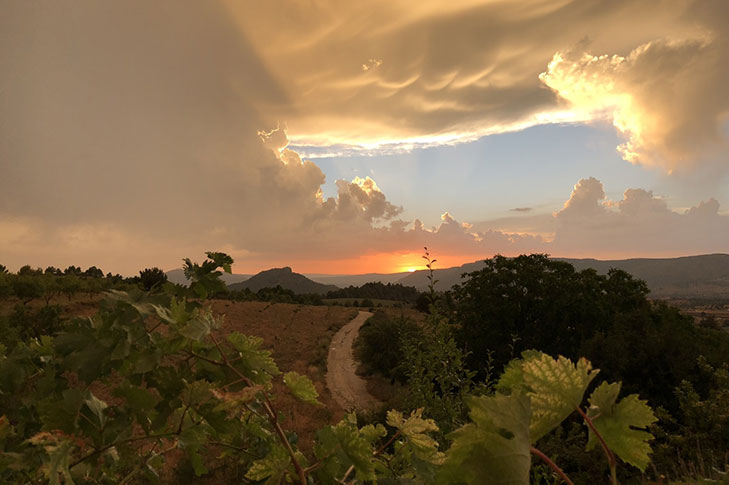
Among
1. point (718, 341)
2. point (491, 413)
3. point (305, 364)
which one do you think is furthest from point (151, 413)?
point (305, 364)

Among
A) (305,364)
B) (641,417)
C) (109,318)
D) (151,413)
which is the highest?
(109,318)

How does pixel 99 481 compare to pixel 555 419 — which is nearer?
pixel 555 419

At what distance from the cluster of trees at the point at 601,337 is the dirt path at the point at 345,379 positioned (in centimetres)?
432

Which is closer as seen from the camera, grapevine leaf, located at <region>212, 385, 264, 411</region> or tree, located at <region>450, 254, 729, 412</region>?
grapevine leaf, located at <region>212, 385, 264, 411</region>

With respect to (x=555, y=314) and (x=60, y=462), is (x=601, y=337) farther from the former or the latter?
(x=60, y=462)

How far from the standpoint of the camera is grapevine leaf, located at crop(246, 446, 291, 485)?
1.23 meters

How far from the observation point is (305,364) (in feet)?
90.3

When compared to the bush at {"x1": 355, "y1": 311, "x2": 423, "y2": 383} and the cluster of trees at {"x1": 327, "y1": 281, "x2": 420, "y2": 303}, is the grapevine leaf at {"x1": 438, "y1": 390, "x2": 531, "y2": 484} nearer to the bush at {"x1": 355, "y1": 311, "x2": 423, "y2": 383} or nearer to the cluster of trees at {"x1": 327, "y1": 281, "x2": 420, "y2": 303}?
the bush at {"x1": 355, "y1": 311, "x2": 423, "y2": 383}

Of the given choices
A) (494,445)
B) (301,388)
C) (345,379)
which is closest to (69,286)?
(345,379)

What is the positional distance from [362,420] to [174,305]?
15572 mm

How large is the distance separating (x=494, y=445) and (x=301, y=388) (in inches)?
41.1

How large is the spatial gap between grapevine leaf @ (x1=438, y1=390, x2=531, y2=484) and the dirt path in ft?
45.8

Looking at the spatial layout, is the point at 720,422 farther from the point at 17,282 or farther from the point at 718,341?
the point at 17,282

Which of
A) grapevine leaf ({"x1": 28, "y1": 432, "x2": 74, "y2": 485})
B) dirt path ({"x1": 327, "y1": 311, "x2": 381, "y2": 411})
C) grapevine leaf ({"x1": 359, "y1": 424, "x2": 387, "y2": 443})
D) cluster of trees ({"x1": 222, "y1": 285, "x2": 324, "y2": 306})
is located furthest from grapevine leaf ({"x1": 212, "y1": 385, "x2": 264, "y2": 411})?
cluster of trees ({"x1": 222, "y1": 285, "x2": 324, "y2": 306})
